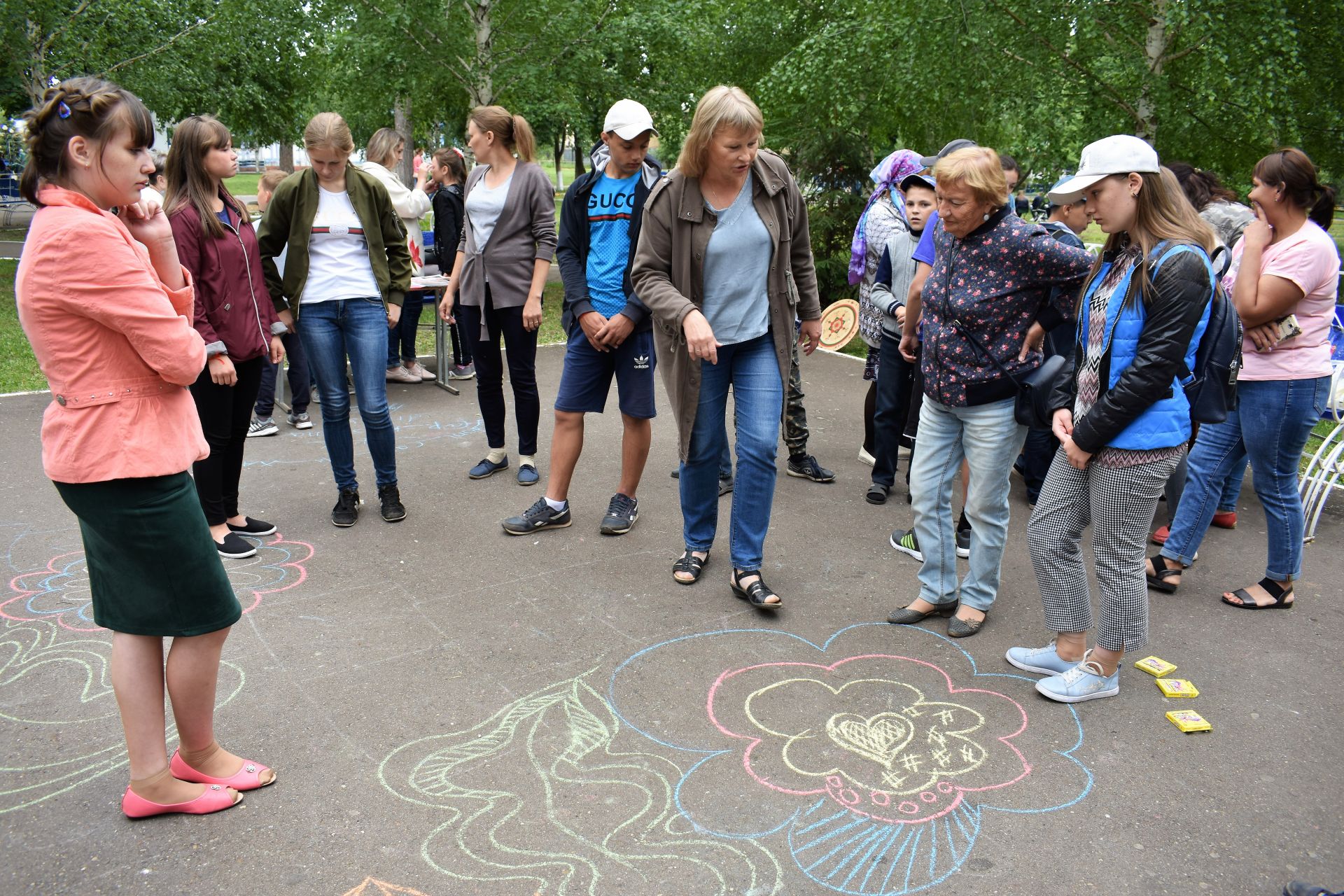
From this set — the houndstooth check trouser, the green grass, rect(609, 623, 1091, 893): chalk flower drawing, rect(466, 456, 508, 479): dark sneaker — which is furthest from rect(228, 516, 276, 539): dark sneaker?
the houndstooth check trouser

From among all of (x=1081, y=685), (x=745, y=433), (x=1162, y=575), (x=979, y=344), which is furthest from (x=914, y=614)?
(x=1162, y=575)

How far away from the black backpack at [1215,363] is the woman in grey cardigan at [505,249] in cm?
307

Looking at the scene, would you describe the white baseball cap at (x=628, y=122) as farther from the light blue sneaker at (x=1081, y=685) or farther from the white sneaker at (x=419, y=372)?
the white sneaker at (x=419, y=372)

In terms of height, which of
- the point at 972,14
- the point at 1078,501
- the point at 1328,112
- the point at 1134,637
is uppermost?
the point at 972,14

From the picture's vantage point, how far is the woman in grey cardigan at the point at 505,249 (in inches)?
200

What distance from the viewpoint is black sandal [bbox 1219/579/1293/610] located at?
407 centimetres

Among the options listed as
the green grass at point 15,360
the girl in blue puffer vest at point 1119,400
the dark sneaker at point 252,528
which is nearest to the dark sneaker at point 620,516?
the dark sneaker at point 252,528

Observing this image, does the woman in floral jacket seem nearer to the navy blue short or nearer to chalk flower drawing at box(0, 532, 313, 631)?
the navy blue short

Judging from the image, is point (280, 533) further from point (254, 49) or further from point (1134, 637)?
point (254, 49)

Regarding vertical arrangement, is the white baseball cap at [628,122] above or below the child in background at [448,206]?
above

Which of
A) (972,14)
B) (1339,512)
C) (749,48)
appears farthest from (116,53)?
(1339,512)

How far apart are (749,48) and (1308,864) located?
14.4 metres

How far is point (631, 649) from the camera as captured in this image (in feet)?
11.8

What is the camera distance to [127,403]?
237 centimetres
